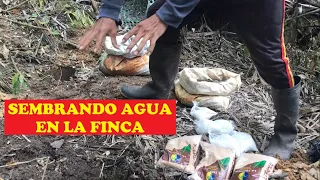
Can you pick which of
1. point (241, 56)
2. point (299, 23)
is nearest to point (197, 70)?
point (241, 56)

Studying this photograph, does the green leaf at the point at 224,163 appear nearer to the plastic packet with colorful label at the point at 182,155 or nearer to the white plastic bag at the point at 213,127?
the plastic packet with colorful label at the point at 182,155

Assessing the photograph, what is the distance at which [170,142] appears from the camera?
107 inches

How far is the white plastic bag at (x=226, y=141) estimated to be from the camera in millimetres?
2701

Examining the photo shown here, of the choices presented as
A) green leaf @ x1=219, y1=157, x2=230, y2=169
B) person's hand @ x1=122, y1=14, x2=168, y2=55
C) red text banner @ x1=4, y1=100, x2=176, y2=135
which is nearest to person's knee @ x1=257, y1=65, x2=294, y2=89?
green leaf @ x1=219, y1=157, x2=230, y2=169

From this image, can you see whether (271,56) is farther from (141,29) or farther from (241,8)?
(141,29)

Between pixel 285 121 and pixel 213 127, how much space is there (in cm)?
43

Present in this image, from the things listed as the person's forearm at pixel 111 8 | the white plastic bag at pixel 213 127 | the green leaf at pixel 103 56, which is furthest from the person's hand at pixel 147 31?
the green leaf at pixel 103 56

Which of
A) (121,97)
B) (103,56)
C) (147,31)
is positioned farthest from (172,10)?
(103,56)

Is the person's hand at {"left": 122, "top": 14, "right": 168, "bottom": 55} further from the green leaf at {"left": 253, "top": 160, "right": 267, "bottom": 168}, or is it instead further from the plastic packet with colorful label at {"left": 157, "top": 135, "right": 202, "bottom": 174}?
the green leaf at {"left": 253, "top": 160, "right": 267, "bottom": 168}

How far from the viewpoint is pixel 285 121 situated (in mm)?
2727

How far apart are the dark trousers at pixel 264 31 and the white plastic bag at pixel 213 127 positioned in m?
0.43

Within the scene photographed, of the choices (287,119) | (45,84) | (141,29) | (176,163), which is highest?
(141,29)

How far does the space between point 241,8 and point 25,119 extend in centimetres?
138

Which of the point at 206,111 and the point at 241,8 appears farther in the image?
the point at 206,111
